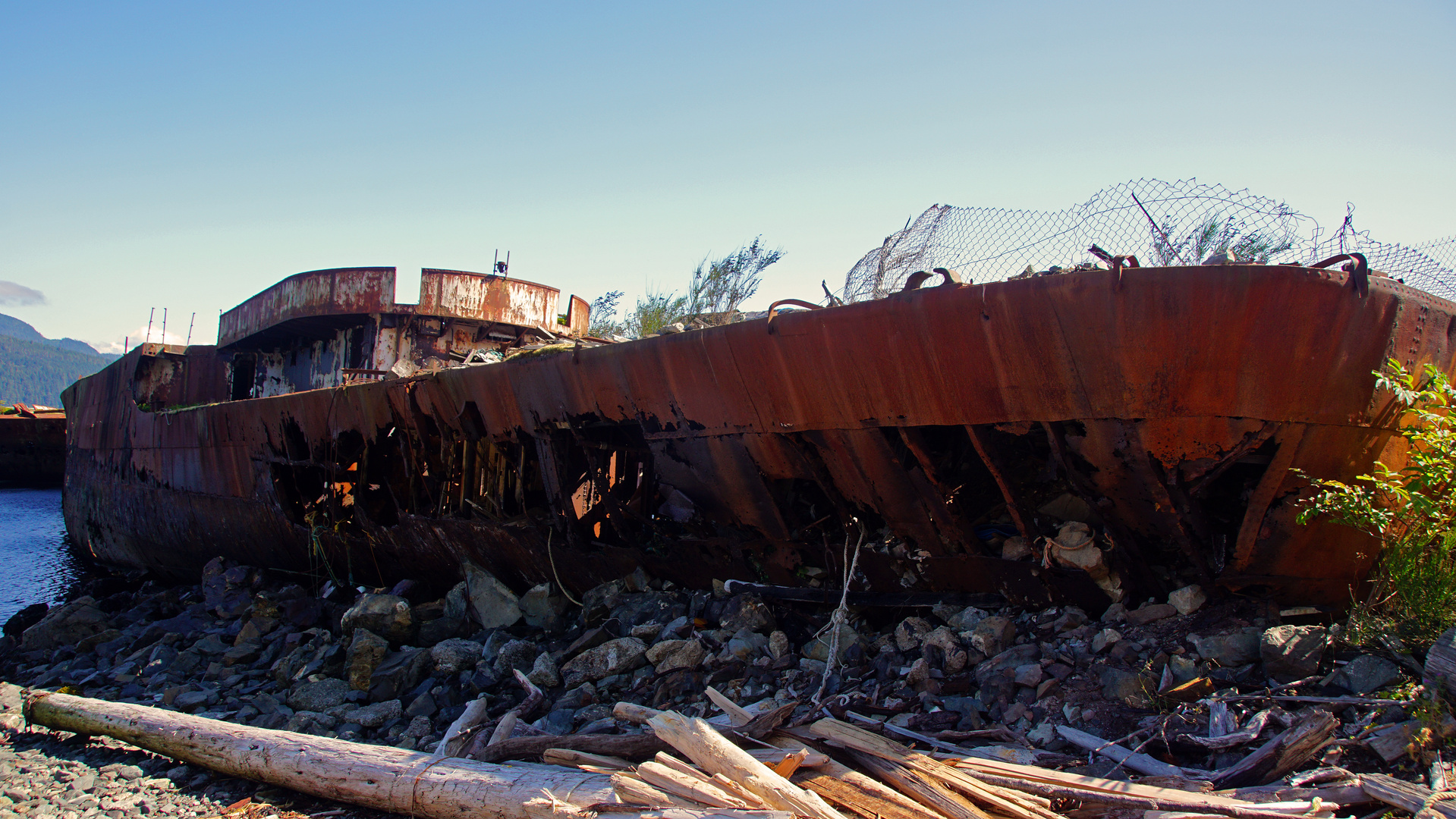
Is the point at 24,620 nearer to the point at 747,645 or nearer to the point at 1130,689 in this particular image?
the point at 747,645

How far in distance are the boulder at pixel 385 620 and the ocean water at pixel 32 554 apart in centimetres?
741

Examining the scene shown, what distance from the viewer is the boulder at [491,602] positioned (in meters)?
6.10

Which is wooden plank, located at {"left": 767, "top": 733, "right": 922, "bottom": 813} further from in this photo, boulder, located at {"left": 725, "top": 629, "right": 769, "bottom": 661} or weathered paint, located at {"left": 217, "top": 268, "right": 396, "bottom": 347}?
weathered paint, located at {"left": 217, "top": 268, "right": 396, "bottom": 347}

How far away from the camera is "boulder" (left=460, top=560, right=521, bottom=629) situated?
610cm

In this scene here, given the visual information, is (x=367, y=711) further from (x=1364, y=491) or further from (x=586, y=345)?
Answer: (x=1364, y=491)

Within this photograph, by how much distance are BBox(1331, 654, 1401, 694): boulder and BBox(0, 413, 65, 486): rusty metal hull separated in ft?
101

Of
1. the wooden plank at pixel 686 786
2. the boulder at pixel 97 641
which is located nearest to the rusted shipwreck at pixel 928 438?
the wooden plank at pixel 686 786

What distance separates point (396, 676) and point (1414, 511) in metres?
5.35

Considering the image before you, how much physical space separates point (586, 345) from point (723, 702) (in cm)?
240

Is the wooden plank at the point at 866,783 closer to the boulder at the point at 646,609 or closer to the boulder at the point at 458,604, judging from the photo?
the boulder at the point at 646,609

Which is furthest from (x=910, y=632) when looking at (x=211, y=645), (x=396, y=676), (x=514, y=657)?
(x=211, y=645)

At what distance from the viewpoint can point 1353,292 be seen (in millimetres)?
2961

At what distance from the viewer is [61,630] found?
310 inches

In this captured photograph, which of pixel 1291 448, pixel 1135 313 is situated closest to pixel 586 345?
pixel 1135 313
